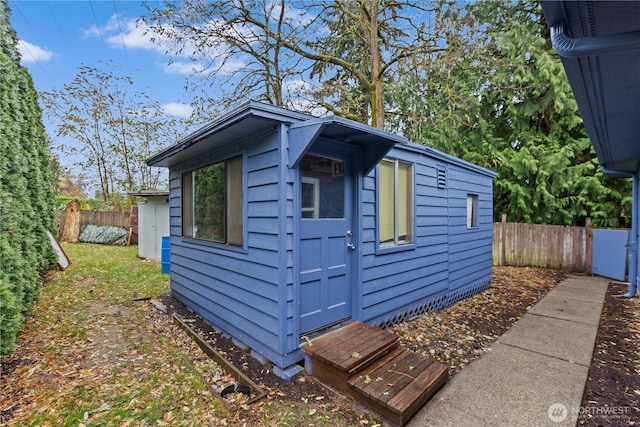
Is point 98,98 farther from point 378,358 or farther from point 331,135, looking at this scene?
point 378,358

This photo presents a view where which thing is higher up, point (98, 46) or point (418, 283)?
point (98, 46)

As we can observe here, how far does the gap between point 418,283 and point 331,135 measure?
8.34 feet

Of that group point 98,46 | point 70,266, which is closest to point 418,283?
point 70,266

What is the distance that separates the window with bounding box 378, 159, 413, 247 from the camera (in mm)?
3850

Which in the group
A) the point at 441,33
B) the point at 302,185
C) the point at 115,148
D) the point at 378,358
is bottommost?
the point at 378,358

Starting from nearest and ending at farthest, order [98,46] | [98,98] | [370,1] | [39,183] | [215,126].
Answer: [215,126]
[39,183]
[370,1]
[98,46]
[98,98]

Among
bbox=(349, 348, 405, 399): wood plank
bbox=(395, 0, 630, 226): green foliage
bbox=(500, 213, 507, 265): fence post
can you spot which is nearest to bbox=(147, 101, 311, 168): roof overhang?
bbox=(349, 348, 405, 399): wood plank

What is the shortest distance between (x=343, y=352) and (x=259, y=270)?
1.08m

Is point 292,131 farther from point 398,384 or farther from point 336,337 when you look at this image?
point 398,384

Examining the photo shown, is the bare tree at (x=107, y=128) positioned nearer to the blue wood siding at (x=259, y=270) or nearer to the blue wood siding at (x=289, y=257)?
the blue wood siding at (x=289, y=257)

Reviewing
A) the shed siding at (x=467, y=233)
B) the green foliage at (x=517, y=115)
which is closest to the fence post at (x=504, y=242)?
the green foliage at (x=517, y=115)

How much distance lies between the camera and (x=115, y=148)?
12727 mm

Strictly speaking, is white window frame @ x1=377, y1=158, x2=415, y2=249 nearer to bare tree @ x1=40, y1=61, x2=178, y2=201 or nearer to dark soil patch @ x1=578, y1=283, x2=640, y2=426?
dark soil patch @ x1=578, y1=283, x2=640, y2=426

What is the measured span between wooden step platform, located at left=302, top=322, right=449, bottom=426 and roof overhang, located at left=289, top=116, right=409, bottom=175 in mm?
1709
